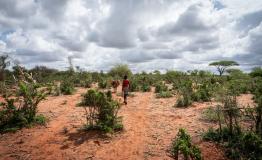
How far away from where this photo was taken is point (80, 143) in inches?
369

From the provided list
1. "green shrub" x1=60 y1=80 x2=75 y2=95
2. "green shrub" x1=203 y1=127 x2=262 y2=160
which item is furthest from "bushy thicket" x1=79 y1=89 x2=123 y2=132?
"green shrub" x1=60 y1=80 x2=75 y2=95

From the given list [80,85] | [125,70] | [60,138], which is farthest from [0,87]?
[125,70]

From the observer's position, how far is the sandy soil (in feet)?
28.5

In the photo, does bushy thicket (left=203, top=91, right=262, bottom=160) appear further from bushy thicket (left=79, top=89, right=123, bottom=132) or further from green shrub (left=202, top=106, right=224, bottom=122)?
bushy thicket (left=79, top=89, right=123, bottom=132)

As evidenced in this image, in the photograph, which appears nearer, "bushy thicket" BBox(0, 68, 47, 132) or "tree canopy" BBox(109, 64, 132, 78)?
"bushy thicket" BBox(0, 68, 47, 132)

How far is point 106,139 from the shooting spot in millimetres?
9703

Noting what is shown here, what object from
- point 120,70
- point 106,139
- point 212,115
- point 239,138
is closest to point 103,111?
point 106,139

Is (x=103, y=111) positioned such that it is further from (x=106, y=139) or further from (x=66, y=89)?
(x=66, y=89)

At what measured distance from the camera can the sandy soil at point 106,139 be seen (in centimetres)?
868

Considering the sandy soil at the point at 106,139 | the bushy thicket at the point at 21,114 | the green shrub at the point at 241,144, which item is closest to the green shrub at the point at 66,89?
the sandy soil at the point at 106,139

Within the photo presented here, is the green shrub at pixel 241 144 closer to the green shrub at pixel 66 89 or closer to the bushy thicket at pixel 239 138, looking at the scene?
the bushy thicket at pixel 239 138

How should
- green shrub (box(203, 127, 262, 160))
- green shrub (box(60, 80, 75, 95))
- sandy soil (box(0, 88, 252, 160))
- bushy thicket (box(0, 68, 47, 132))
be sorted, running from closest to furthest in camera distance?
green shrub (box(203, 127, 262, 160)), sandy soil (box(0, 88, 252, 160)), bushy thicket (box(0, 68, 47, 132)), green shrub (box(60, 80, 75, 95))

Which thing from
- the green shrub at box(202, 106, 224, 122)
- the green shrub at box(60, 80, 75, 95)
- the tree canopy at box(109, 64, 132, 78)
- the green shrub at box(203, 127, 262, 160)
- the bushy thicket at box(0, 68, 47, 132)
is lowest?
the green shrub at box(203, 127, 262, 160)

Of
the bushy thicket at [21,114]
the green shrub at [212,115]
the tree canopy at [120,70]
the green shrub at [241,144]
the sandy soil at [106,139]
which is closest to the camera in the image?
the green shrub at [241,144]
